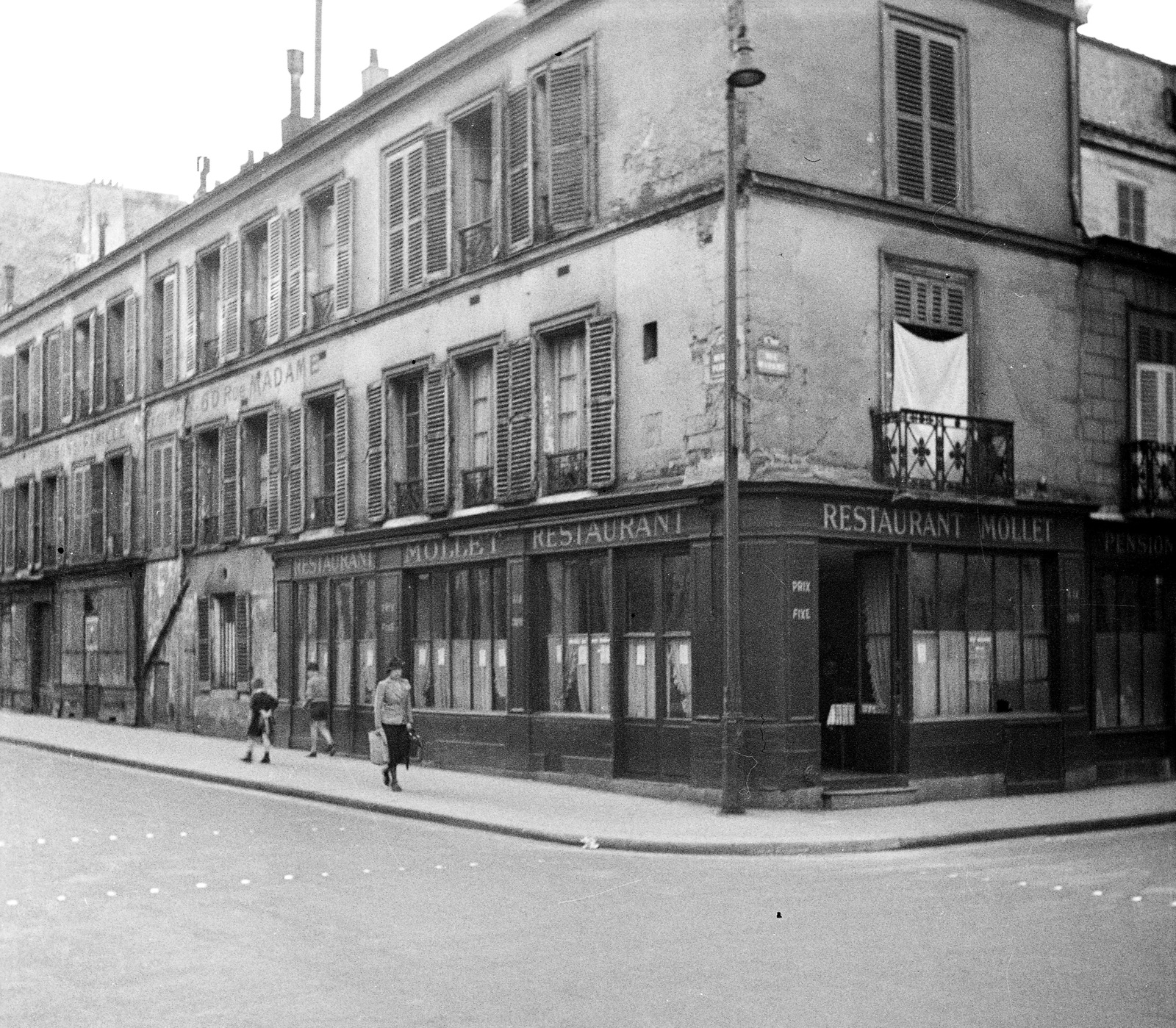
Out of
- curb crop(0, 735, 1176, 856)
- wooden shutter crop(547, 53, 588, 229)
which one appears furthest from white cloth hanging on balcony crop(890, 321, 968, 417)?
curb crop(0, 735, 1176, 856)

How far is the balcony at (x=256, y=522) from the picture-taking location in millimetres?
28641

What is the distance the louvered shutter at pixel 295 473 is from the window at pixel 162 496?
567cm

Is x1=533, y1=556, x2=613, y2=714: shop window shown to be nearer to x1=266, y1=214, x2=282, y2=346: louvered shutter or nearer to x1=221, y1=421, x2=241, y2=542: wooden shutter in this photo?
x1=266, y1=214, x2=282, y2=346: louvered shutter

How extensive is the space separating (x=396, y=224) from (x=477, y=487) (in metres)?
4.90

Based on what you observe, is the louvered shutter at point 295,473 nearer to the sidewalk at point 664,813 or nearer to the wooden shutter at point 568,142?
the sidewalk at point 664,813

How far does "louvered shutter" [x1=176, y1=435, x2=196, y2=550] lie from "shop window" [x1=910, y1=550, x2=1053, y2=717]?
1719 cm

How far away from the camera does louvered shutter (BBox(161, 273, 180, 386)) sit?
106ft

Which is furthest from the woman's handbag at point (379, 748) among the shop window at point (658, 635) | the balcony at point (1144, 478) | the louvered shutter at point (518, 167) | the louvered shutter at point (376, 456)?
the balcony at point (1144, 478)

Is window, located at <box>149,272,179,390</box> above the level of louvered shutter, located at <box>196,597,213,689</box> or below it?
above

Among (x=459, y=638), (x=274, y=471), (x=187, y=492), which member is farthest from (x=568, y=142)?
(x=187, y=492)

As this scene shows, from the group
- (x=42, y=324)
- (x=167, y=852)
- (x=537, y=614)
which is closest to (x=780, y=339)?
(x=537, y=614)

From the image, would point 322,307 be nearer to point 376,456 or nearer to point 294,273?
point 294,273

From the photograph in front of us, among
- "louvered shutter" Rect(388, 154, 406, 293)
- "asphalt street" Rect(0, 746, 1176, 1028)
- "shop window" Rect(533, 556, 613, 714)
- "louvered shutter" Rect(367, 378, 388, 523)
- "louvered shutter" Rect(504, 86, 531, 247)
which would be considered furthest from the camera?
"louvered shutter" Rect(367, 378, 388, 523)

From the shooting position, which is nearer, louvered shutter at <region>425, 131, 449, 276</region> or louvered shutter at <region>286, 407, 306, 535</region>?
louvered shutter at <region>425, 131, 449, 276</region>
